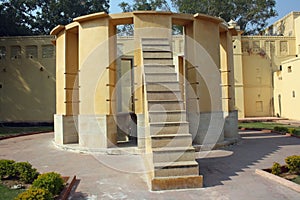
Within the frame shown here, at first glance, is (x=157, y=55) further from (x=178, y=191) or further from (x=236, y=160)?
(x=178, y=191)

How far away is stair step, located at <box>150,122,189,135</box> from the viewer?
5.34 meters

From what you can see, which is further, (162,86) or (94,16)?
(94,16)

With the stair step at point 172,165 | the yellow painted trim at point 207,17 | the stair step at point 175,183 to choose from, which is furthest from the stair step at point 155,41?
the stair step at point 175,183

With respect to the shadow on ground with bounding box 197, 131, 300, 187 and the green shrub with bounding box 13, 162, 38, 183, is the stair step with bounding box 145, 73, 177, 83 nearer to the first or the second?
the shadow on ground with bounding box 197, 131, 300, 187

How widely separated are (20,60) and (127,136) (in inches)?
587

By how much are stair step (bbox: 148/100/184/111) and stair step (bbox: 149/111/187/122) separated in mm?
138

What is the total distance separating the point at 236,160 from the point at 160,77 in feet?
9.12

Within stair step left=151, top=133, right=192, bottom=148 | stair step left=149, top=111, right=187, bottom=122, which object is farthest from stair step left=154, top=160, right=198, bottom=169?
stair step left=149, top=111, right=187, bottom=122

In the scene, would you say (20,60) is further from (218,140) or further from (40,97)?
(218,140)

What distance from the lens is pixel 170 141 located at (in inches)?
204

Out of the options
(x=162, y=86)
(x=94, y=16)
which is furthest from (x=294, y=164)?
(x=94, y=16)

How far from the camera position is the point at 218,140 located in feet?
27.6

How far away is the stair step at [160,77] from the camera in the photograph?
6.06 meters

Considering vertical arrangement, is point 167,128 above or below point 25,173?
above
